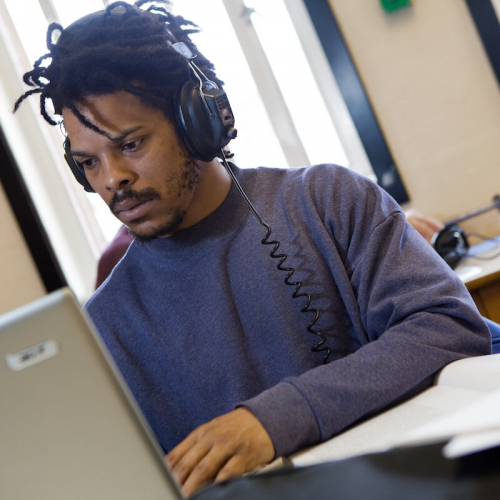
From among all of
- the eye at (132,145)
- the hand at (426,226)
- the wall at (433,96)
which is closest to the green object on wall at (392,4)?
the wall at (433,96)

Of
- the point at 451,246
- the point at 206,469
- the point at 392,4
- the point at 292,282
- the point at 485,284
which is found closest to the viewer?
the point at 206,469

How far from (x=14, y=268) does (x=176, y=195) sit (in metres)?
1.14

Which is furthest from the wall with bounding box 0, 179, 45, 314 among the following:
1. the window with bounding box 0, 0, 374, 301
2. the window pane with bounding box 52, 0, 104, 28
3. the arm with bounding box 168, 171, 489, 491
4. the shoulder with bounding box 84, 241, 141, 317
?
the arm with bounding box 168, 171, 489, 491

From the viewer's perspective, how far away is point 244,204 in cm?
111

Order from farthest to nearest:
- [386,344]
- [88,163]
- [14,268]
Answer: [14,268], [88,163], [386,344]

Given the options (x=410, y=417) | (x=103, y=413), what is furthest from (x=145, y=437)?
(x=410, y=417)

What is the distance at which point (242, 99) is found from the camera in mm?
2303

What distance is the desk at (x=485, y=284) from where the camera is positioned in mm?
1501

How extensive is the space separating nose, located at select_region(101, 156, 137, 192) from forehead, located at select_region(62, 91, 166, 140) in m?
0.05

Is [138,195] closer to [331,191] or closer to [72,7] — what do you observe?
[331,191]

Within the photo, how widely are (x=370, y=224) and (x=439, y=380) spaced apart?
0.31 m

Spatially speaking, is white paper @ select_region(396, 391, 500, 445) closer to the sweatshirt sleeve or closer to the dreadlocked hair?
the sweatshirt sleeve

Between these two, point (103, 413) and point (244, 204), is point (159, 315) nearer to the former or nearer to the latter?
point (244, 204)

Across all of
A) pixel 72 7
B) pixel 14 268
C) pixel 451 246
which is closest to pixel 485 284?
pixel 451 246
